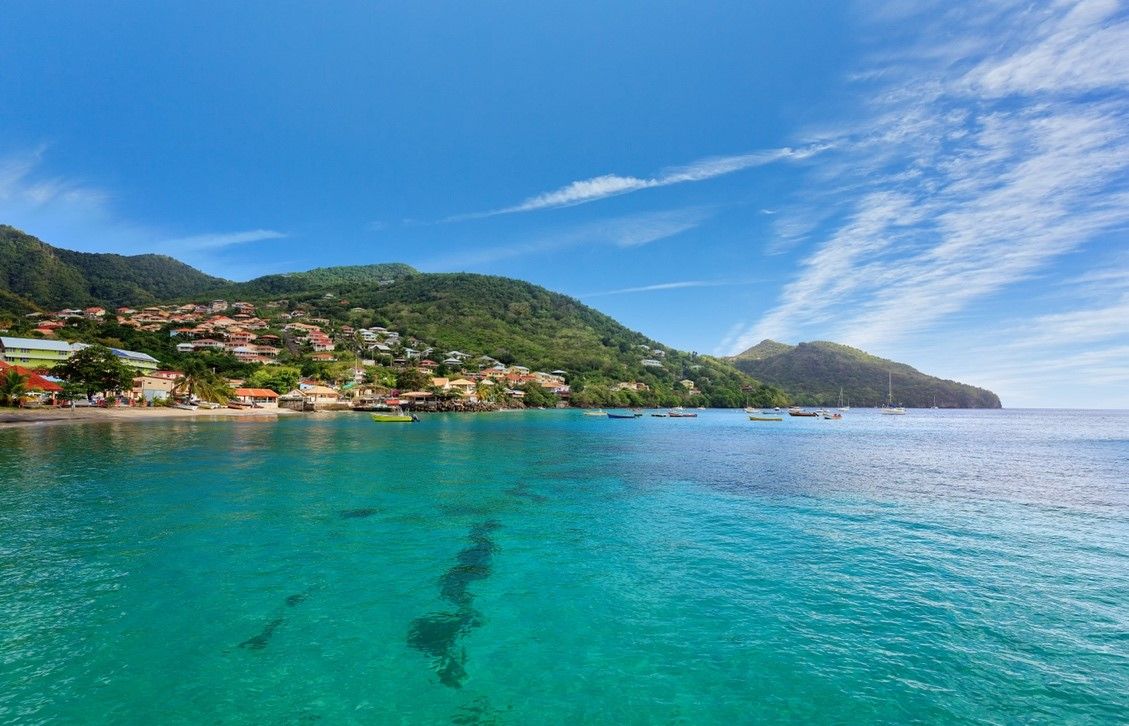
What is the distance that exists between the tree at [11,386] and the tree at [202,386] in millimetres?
20286

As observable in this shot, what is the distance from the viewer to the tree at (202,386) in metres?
74.3

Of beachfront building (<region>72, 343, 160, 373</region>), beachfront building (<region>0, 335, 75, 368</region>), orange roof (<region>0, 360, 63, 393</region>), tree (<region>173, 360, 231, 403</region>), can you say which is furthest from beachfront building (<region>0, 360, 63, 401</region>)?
beachfront building (<region>72, 343, 160, 373</region>)

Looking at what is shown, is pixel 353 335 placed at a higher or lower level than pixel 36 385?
higher

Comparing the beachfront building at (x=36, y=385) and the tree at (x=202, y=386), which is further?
the tree at (x=202, y=386)

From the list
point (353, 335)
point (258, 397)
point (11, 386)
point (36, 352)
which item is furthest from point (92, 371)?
point (353, 335)

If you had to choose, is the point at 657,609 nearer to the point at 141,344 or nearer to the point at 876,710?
the point at 876,710

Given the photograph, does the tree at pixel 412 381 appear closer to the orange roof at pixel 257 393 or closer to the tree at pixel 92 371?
the orange roof at pixel 257 393

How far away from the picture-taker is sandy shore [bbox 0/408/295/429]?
4578 cm

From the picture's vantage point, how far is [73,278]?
152 m

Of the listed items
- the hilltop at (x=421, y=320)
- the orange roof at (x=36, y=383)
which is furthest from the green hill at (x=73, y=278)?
the orange roof at (x=36, y=383)

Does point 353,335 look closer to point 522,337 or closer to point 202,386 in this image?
point 522,337

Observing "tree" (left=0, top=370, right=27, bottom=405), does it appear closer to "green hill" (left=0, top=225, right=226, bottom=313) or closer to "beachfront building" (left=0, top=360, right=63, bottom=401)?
"beachfront building" (left=0, top=360, right=63, bottom=401)

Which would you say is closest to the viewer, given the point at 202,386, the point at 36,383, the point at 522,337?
the point at 36,383

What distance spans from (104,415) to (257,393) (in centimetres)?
2566
